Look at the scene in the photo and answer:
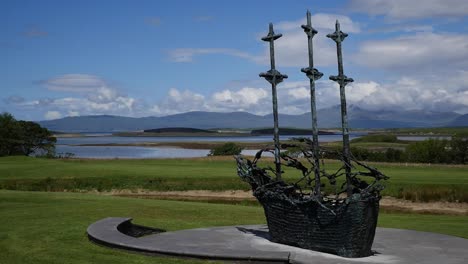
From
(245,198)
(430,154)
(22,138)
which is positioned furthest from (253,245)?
(22,138)

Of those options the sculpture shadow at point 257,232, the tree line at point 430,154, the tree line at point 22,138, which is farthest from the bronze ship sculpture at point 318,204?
the tree line at point 22,138

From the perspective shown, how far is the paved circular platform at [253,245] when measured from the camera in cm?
1380

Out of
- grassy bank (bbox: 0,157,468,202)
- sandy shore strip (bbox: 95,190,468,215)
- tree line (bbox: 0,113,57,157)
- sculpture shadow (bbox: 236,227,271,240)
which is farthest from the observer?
tree line (bbox: 0,113,57,157)

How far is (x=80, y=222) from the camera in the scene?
1961 cm

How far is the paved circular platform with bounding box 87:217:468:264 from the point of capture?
13797mm

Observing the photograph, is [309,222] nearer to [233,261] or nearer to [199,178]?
[233,261]

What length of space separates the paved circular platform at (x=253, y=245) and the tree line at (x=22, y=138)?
8097cm

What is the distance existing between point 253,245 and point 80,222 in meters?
7.00

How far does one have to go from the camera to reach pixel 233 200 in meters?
40.2

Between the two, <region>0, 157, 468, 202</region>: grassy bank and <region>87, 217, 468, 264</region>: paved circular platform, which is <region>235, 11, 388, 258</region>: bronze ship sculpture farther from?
<region>0, 157, 468, 202</region>: grassy bank

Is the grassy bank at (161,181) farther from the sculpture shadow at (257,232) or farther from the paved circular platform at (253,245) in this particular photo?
the sculpture shadow at (257,232)

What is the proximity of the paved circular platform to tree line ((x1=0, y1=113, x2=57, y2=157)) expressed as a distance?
3188 inches

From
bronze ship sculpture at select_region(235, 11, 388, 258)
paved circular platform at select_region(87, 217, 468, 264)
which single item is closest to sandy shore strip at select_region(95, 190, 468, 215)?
paved circular platform at select_region(87, 217, 468, 264)

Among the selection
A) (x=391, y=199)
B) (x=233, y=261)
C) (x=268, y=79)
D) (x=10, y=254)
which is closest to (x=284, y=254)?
(x=233, y=261)
